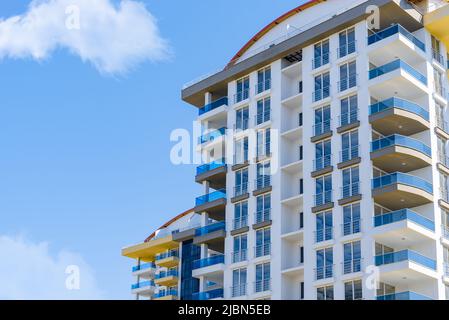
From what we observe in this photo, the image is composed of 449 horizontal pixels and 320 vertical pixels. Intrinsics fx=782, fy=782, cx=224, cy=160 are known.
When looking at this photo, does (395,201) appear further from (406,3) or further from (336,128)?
(406,3)

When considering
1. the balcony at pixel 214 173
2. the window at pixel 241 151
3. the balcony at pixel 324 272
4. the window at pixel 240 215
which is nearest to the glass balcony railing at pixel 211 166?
the balcony at pixel 214 173

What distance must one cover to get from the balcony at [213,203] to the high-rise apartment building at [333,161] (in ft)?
0.39

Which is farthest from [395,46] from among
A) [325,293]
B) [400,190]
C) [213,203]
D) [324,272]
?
[213,203]

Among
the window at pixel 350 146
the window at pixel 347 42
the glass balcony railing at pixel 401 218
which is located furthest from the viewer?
the window at pixel 347 42

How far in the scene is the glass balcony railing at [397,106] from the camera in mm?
52156

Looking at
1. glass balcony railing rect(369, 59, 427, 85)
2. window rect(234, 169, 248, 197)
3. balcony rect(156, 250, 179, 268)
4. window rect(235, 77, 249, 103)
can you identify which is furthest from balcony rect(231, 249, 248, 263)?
balcony rect(156, 250, 179, 268)

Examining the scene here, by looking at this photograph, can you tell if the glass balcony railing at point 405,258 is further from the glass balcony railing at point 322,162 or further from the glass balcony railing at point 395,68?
the glass balcony railing at point 395,68

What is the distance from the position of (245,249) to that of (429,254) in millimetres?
13670

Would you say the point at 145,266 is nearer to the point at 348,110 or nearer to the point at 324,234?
the point at 324,234

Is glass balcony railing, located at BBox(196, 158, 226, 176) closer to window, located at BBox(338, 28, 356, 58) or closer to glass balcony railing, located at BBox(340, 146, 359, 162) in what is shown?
glass balcony railing, located at BBox(340, 146, 359, 162)

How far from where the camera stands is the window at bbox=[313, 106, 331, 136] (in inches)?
2184

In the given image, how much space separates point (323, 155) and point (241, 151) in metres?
8.24

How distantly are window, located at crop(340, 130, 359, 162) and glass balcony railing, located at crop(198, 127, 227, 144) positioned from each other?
1200 centimetres
